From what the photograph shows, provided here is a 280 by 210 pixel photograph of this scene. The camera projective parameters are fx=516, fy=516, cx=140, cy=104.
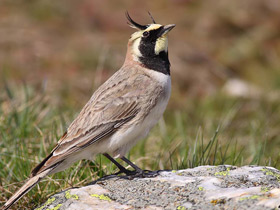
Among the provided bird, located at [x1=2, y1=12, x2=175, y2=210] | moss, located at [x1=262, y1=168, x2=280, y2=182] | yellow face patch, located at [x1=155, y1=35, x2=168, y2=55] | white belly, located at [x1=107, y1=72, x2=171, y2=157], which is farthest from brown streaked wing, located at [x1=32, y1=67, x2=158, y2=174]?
moss, located at [x1=262, y1=168, x2=280, y2=182]

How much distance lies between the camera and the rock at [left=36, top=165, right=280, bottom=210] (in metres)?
Result: 3.62

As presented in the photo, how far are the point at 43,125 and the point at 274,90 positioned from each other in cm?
543

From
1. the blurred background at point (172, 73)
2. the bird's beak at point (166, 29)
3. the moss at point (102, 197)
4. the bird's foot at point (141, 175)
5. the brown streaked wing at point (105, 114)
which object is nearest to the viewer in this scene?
the moss at point (102, 197)

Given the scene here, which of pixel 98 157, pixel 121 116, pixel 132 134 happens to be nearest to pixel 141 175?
pixel 132 134

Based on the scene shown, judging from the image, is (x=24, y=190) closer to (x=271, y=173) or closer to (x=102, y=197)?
(x=102, y=197)

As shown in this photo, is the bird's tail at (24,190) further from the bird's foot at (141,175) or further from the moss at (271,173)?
the moss at (271,173)

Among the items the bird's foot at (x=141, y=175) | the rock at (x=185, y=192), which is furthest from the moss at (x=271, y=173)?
the bird's foot at (x=141, y=175)

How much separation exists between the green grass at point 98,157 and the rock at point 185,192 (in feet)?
1.98

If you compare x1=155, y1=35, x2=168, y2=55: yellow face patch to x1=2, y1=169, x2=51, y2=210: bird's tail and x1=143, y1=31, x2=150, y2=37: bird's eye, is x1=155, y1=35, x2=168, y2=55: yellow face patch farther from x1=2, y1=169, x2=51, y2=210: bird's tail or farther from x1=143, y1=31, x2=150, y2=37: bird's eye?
x1=2, y1=169, x2=51, y2=210: bird's tail

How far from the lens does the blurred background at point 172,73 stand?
5934mm

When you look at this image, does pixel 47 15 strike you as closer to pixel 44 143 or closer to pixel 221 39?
pixel 221 39

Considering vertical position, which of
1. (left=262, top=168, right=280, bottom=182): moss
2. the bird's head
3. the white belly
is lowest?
(left=262, top=168, right=280, bottom=182): moss

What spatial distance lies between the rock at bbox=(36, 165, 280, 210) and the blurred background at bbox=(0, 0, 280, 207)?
71cm

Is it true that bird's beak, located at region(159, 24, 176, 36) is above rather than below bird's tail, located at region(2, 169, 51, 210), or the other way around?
above
